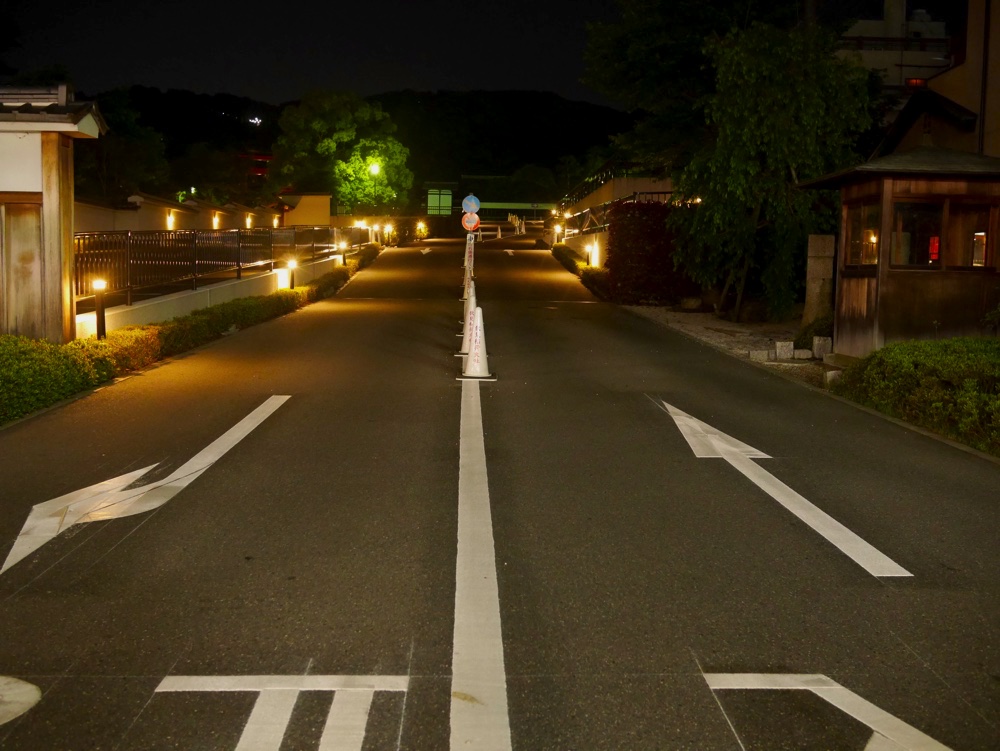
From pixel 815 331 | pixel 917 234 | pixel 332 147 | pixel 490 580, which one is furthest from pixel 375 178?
pixel 490 580

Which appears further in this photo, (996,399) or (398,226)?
(398,226)

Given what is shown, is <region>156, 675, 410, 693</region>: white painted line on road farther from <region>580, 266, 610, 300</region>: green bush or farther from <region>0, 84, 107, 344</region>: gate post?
<region>580, 266, 610, 300</region>: green bush

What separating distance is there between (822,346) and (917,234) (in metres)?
2.63

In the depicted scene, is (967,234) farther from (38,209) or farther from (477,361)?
(38,209)

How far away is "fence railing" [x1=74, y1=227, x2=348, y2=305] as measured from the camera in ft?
50.4

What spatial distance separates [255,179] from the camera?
73188 millimetres

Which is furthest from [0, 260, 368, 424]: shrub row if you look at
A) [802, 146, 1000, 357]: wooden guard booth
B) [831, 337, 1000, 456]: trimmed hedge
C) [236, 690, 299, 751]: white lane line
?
[802, 146, 1000, 357]: wooden guard booth

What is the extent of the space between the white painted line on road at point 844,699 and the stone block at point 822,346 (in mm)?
13139

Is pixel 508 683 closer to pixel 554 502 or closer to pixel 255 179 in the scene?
pixel 554 502

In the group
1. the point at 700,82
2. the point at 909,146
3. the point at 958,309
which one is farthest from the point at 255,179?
the point at 958,309

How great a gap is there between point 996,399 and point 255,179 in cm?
6932

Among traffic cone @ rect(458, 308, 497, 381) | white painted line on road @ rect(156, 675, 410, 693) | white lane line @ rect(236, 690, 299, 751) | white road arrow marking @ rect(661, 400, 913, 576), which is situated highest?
traffic cone @ rect(458, 308, 497, 381)

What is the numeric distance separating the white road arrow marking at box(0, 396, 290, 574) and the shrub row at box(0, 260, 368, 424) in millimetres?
3017

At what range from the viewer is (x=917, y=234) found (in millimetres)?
14906
